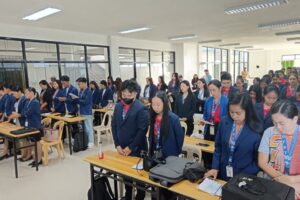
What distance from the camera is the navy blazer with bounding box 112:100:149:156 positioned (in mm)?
2797

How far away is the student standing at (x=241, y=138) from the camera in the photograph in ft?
6.37

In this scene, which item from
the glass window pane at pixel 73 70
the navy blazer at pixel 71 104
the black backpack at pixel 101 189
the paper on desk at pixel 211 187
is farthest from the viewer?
the glass window pane at pixel 73 70

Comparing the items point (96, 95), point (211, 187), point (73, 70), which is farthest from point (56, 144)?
point (73, 70)

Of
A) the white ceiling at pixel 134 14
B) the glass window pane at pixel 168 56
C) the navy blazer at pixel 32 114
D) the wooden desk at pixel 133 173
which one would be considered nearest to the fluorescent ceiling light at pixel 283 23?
the white ceiling at pixel 134 14

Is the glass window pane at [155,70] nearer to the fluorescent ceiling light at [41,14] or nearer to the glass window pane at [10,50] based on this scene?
the glass window pane at [10,50]

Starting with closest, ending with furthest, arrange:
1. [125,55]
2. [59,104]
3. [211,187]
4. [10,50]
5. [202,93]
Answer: [211,187] < [59,104] < [10,50] < [202,93] < [125,55]

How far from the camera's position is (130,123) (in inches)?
110

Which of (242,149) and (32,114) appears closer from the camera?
(242,149)

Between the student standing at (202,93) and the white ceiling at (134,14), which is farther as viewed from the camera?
the student standing at (202,93)

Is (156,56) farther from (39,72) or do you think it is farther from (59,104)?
(59,104)

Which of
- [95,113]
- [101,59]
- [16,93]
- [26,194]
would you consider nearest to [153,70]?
[101,59]

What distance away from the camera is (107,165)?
250cm

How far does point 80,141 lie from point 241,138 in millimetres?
4317

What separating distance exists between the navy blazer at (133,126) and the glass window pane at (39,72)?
211 inches
